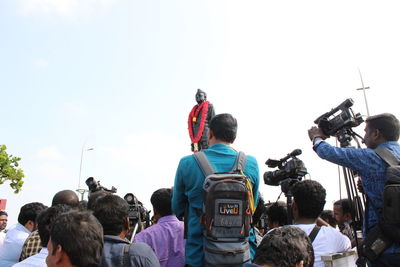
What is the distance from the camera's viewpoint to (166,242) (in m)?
3.53

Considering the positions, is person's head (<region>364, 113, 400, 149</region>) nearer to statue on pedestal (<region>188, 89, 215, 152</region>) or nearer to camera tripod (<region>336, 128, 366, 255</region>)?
camera tripod (<region>336, 128, 366, 255</region>)

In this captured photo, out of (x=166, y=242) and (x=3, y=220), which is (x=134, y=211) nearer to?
(x=166, y=242)

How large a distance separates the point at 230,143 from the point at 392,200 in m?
1.35

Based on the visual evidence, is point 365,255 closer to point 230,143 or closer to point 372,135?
point 372,135

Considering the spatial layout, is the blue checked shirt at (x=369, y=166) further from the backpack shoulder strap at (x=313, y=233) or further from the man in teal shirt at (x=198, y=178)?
the man in teal shirt at (x=198, y=178)

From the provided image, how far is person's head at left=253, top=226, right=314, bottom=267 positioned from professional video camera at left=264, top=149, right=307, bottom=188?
6.76 ft

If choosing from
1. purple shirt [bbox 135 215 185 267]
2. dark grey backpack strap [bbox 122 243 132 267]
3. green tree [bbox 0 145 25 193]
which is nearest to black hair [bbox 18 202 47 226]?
purple shirt [bbox 135 215 185 267]

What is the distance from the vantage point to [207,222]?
113 inches

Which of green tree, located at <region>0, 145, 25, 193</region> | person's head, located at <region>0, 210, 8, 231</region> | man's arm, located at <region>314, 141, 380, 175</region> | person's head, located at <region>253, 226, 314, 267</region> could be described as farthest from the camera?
green tree, located at <region>0, 145, 25, 193</region>

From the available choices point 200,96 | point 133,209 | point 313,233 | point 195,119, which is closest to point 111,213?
point 313,233

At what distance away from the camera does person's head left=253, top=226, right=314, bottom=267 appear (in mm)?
1810

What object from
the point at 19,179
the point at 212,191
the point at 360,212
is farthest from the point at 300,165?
the point at 19,179

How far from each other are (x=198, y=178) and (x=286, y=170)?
48.2 inches

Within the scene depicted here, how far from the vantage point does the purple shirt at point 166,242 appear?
11.5 ft
